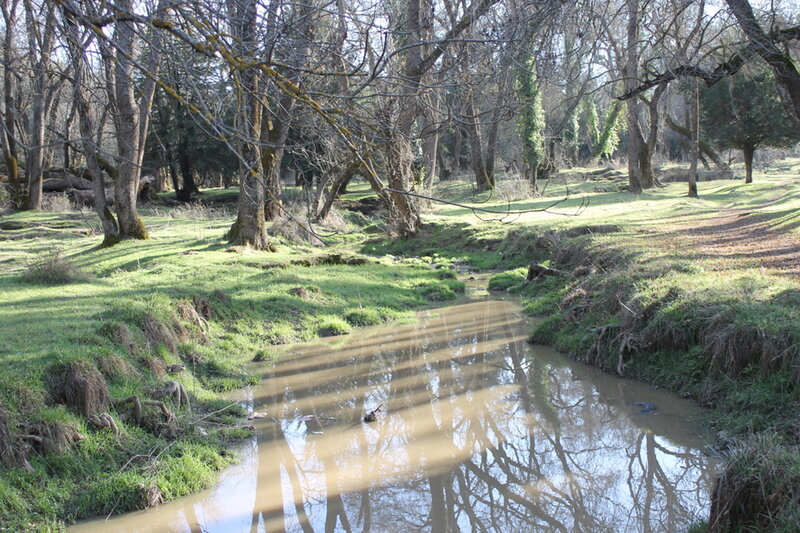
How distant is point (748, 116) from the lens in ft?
104

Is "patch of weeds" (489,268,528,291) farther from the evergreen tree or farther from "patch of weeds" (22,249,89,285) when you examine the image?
the evergreen tree

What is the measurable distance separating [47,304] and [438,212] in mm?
18537

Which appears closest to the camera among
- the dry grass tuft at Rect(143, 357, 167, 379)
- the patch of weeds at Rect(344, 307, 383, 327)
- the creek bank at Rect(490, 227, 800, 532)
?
the creek bank at Rect(490, 227, 800, 532)

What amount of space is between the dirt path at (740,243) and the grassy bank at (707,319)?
3 cm

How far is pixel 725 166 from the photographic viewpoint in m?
40.6

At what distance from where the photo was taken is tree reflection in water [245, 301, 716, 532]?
5711 millimetres

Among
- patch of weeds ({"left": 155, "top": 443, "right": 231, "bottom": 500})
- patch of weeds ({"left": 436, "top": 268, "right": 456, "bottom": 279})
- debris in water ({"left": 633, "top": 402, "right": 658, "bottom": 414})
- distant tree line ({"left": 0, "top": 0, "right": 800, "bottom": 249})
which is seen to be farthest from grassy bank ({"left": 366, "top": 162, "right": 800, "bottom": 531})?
patch of weeds ({"left": 155, "top": 443, "right": 231, "bottom": 500})

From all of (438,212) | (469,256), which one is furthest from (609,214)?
(438,212)

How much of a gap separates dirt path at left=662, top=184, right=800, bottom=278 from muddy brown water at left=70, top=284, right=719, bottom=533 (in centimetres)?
300

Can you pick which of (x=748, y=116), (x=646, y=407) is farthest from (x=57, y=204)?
(x=748, y=116)

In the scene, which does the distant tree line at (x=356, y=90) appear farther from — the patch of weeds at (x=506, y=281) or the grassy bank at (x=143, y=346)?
the patch of weeds at (x=506, y=281)

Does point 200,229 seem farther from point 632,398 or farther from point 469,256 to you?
point 632,398

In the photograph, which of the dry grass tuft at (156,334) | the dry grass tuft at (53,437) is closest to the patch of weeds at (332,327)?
the dry grass tuft at (156,334)

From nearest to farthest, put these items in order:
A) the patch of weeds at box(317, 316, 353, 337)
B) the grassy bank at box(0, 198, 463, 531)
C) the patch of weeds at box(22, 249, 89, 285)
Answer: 1. the grassy bank at box(0, 198, 463, 531)
2. the patch of weeds at box(22, 249, 89, 285)
3. the patch of weeds at box(317, 316, 353, 337)
